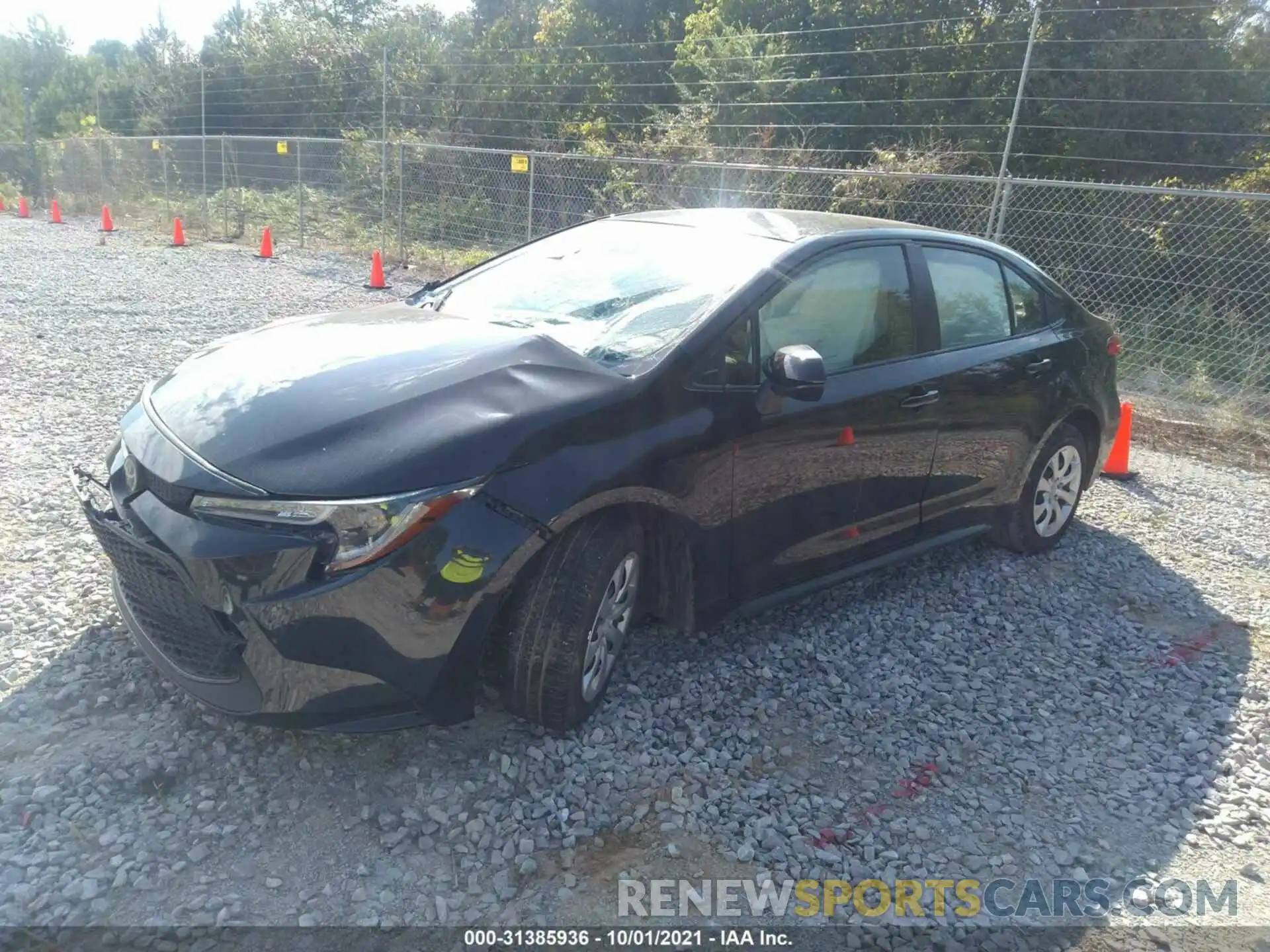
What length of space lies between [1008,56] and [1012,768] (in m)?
15.5

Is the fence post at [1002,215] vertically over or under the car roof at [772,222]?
over

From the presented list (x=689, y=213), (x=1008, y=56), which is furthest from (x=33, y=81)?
(x=689, y=213)

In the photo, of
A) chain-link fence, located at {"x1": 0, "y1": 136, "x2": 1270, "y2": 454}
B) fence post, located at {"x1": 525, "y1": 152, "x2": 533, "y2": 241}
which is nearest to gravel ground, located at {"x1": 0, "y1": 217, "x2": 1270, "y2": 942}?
chain-link fence, located at {"x1": 0, "y1": 136, "x2": 1270, "y2": 454}

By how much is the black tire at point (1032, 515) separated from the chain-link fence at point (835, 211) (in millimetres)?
3730

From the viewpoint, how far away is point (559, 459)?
9.95ft

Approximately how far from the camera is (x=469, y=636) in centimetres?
287

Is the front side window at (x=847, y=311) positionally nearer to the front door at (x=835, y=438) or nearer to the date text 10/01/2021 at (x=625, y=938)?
the front door at (x=835, y=438)

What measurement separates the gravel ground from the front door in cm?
45

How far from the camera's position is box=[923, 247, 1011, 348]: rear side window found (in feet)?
14.8

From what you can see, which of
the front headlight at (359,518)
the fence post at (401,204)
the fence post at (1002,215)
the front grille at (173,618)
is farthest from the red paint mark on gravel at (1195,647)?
the fence post at (401,204)

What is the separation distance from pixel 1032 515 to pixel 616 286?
103 inches

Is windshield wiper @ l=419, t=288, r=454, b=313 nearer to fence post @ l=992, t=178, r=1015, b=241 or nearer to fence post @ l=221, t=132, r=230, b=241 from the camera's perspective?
fence post @ l=992, t=178, r=1015, b=241

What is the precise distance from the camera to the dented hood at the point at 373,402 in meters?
2.81

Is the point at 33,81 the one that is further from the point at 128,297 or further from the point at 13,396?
the point at 13,396
